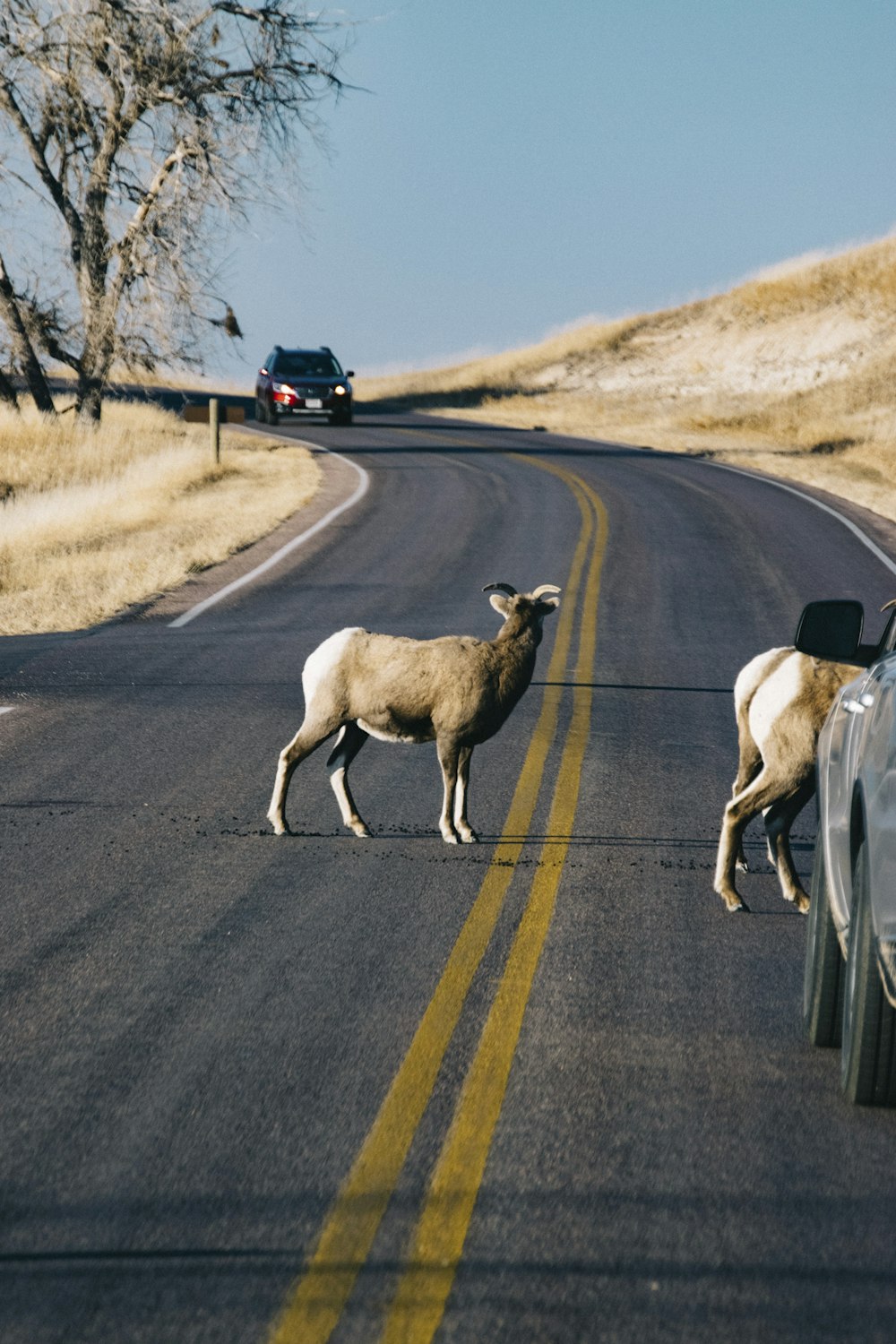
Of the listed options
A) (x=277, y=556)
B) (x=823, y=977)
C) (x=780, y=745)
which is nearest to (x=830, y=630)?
(x=823, y=977)

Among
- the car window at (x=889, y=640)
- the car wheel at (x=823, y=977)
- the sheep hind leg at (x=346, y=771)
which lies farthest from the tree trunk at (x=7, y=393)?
the car wheel at (x=823, y=977)

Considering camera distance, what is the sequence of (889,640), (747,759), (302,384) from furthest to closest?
1. (302,384)
2. (747,759)
3. (889,640)

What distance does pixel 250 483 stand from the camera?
96.6 feet

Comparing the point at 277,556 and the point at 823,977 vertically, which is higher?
the point at 823,977

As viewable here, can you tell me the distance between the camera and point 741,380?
6644 cm

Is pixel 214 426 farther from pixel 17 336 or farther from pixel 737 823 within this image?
pixel 737 823

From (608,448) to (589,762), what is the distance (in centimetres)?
3113

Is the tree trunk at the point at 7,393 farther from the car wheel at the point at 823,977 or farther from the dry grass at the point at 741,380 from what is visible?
the car wheel at the point at 823,977

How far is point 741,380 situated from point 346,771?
60854 millimetres

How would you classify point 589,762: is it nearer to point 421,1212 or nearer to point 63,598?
point 421,1212

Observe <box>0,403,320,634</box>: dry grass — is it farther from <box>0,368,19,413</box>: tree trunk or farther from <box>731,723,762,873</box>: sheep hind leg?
<box>731,723,762,873</box>: sheep hind leg

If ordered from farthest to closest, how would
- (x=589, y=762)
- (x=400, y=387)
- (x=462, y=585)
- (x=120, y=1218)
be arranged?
(x=400, y=387), (x=462, y=585), (x=589, y=762), (x=120, y=1218)

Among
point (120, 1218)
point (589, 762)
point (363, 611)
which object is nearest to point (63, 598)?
point (363, 611)

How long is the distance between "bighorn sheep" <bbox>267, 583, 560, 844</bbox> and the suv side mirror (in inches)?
114
